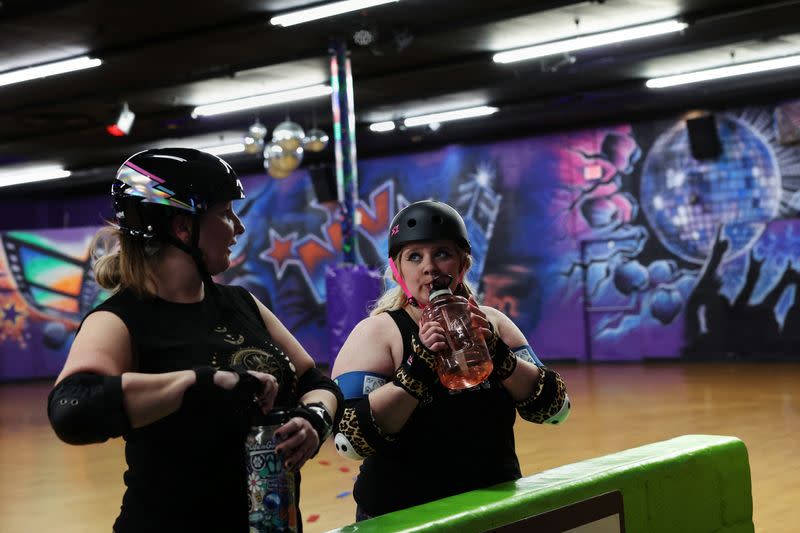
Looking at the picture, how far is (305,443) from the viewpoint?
55.5 inches

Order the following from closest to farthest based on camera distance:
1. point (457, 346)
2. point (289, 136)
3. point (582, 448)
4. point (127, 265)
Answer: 1. point (127, 265)
2. point (457, 346)
3. point (582, 448)
4. point (289, 136)

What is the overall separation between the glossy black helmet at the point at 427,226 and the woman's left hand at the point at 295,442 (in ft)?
2.21

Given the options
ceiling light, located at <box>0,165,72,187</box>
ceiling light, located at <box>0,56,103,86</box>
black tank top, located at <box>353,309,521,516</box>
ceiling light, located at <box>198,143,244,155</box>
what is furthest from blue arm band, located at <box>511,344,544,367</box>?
ceiling light, located at <box>0,165,72,187</box>

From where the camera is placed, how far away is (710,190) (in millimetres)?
12008

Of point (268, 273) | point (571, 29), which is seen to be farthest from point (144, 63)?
point (268, 273)

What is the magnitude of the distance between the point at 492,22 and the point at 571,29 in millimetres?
909

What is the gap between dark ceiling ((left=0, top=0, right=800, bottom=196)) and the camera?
25.6 feet

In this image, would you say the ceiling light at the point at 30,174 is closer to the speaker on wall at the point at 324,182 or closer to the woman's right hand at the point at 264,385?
the speaker on wall at the point at 324,182

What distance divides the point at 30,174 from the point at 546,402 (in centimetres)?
1504

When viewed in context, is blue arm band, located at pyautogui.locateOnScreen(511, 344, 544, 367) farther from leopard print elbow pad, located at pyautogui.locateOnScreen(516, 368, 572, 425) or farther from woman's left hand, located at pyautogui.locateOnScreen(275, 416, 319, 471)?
woman's left hand, located at pyautogui.locateOnScreen(275, 416, 319, 471)

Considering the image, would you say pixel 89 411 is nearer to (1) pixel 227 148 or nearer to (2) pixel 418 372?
(2) pixel 418 372

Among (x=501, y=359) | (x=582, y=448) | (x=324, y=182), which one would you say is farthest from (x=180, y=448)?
(x=324, y=182)

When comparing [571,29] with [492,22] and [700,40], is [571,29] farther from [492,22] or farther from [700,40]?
[700,40]

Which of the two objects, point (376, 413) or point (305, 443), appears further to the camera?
point (376, 413)
